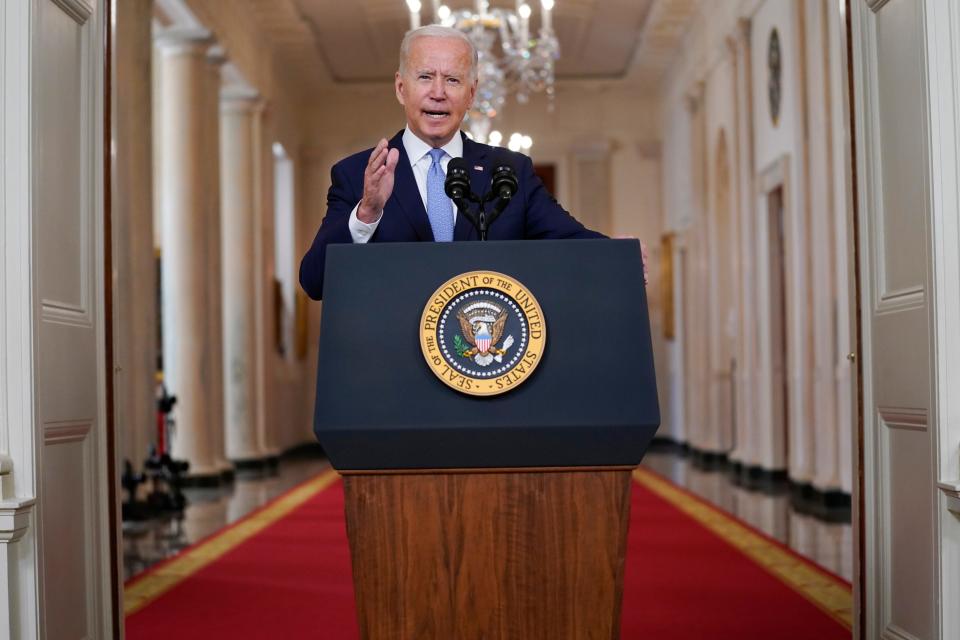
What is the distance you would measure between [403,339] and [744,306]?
1124 cm

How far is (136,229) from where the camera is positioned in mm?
10023

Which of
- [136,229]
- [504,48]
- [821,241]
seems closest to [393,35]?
[504,48]

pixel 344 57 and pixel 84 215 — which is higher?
pixel 344 57

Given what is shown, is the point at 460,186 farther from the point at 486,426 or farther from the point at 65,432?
the point at 65,432

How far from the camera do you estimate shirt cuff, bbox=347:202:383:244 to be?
2668 mm

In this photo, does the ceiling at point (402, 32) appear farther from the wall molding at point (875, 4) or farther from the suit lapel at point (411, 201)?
the suit lapel at point (411, 201)

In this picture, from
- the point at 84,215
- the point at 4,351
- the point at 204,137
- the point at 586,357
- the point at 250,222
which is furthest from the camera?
the point at 250,222

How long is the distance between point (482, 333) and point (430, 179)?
0.60 meters

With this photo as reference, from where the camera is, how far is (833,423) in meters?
9.91

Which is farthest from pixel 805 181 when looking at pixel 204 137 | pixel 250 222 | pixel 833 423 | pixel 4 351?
pixel 4 351

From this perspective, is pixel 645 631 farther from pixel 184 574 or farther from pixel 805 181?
pixel 805 181

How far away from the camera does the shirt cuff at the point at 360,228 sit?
8.75 ft

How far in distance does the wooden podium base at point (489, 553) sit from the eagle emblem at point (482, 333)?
239 mm

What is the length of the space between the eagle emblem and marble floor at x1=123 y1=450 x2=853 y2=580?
407 cm
